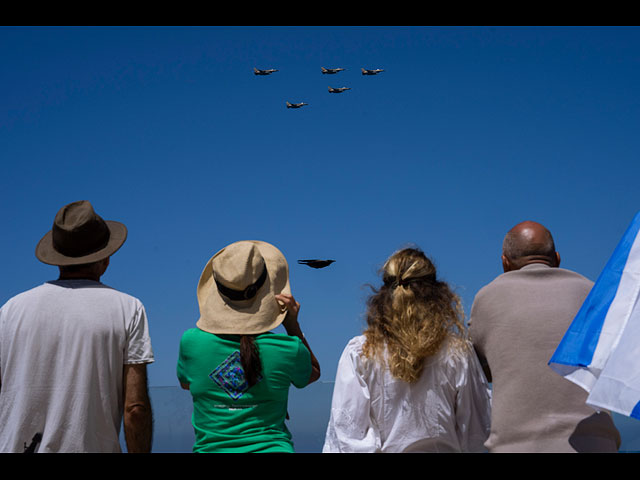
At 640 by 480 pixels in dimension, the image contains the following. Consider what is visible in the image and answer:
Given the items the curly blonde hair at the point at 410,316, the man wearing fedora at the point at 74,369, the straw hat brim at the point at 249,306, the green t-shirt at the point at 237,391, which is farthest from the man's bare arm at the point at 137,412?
the curly blonde hair at the point at 410,316

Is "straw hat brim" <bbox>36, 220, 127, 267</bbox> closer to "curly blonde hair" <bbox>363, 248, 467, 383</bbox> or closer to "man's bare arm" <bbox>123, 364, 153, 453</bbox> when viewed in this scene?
"man's bare arm" <bbox>123, 364, 153, 453</bbox>

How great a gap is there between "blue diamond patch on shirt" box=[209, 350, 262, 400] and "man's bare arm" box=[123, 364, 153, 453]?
14.5 inches

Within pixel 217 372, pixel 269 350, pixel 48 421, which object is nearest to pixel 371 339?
pixel 269 350

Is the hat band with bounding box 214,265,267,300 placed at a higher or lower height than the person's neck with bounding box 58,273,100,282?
lower

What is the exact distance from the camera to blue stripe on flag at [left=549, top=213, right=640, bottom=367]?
3.35m

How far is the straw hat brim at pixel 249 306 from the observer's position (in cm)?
409

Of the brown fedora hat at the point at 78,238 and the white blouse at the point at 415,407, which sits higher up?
the brown fedora hat at the point at 78,238

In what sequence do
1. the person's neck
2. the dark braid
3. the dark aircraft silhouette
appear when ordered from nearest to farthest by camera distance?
the dark braid < the person's neck < the dark aircraft silhouette

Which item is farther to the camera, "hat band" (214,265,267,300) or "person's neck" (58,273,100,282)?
"hat band" (214,265,267,300)

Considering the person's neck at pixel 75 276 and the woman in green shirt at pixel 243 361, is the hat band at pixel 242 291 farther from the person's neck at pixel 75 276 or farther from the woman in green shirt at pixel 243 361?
the person's neck at pixel 75 276

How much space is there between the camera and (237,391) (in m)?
3.97

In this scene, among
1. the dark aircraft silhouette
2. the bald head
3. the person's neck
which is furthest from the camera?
the dark aircraft silhouette

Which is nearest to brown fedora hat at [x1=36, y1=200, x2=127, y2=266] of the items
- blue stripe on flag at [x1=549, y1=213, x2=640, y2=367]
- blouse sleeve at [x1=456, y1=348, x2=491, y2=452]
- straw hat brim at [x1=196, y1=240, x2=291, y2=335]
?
straw hat brim at [x1=196, y1=240, x2=291, y2=335]

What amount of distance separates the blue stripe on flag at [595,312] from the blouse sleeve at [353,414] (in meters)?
1.15
